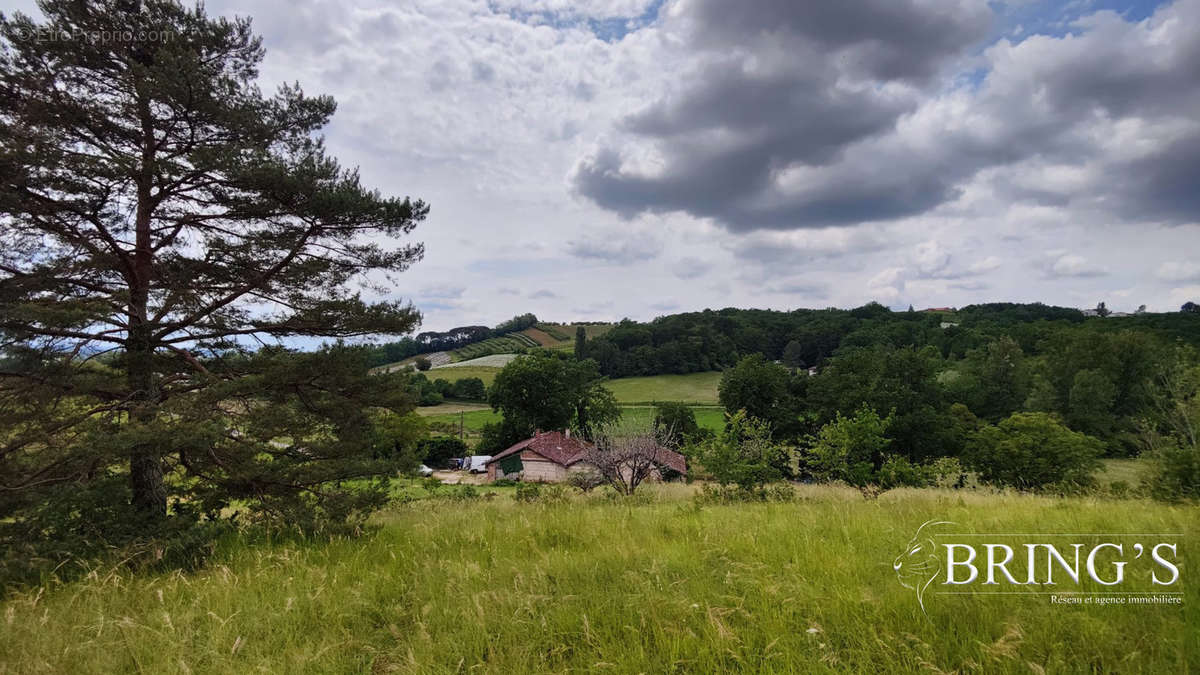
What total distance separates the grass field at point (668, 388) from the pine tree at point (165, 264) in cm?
6963

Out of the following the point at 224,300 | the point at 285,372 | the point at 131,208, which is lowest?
the point at 285,372

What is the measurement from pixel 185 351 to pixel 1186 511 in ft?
44.2

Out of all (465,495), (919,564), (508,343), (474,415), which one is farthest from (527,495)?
(508,343)

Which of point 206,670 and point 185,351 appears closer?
point 206,670

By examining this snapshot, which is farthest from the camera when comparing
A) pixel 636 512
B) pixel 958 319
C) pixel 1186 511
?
pixel 958 319

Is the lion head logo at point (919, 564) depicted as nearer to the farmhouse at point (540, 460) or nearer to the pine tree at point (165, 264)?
the pine tree at point (165, 264)

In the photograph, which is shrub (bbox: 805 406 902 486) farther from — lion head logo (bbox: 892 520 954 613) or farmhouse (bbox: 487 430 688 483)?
farmhouse (bbox: 487 430 688 483)

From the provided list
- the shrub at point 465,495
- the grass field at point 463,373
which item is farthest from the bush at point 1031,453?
the grass field at point 463,373

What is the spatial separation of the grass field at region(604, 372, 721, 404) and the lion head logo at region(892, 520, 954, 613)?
72363mm

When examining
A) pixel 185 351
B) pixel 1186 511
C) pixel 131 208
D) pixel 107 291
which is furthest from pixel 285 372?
pixel 1186 511

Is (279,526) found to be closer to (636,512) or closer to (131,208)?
(636,512)

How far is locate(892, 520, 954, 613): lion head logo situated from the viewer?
3389 mm

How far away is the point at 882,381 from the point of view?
43.3 meters

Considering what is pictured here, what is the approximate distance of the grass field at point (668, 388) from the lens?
79438mm
